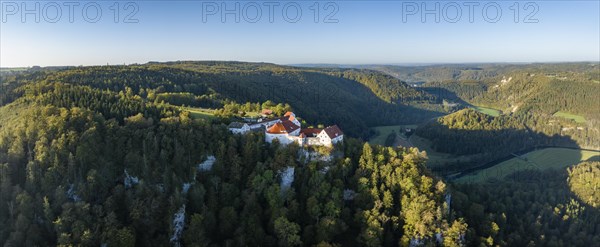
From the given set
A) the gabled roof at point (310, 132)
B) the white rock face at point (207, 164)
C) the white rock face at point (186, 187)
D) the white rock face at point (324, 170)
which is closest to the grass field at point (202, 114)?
the white rock face at point (207, 164)

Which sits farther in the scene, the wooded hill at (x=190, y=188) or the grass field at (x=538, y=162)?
the grass field at (x=538, y=162)

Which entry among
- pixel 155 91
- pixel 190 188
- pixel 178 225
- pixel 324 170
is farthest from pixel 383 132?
pixel 178 225

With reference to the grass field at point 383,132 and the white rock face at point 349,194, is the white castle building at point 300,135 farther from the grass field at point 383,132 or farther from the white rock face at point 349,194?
the grass field at point 383,132

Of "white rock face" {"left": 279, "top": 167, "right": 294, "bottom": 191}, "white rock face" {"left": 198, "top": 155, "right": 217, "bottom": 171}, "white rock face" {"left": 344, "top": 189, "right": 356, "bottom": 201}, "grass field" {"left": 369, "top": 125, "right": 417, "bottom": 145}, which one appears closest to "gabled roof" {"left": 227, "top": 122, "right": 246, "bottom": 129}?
"white rock face" {"left": 198, "top": 155, "right": 217, "bottom": 171}

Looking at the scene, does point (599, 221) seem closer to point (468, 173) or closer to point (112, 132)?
point (468, 173)

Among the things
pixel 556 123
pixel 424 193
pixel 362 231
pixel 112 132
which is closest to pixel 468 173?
pixel 424 193

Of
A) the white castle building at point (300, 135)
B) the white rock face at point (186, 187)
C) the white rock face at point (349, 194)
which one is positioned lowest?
the white rock face at point (349, 194)

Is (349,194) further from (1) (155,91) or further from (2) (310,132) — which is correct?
(1) (155,91)
